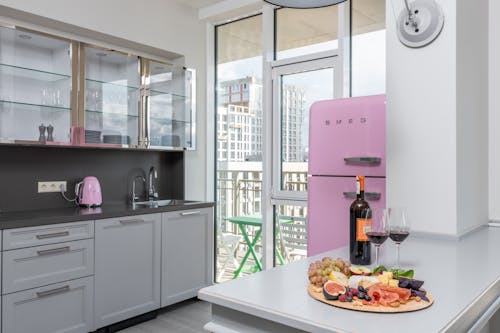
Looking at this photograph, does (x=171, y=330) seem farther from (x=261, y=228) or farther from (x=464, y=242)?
(x=464, y=242)

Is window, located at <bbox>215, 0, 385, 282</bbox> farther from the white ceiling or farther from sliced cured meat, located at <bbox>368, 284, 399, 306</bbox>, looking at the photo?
sliced cured meat, located at <bbox>368, 284, 399, 306</bbox>

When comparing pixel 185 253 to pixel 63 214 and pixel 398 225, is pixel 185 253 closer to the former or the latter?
pixel 63 214

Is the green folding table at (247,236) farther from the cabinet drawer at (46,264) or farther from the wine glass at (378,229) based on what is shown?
the wine glass at (378,229)

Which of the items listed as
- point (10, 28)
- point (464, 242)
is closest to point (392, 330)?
point (464, 242)

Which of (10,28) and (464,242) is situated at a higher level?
(10,28)

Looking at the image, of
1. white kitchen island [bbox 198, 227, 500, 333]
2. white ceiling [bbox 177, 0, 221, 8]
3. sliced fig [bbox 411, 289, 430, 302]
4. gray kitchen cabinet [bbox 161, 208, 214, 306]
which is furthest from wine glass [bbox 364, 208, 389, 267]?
white ceiling [bbox 177, 0, 221, 8]

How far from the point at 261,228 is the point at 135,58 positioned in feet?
6.57

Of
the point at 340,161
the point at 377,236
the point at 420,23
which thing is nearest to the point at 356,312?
the point at 377,236

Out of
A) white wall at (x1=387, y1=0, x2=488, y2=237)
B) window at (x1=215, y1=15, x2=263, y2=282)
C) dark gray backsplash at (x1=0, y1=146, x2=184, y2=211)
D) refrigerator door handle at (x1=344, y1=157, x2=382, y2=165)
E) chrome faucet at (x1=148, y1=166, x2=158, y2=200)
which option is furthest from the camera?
window at (x1=215, y1=15, x2=263, y2=282)

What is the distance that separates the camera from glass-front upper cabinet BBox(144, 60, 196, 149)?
3.68 meters

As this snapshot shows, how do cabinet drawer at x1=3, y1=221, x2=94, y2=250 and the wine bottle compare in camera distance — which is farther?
cabinet drawer at x1=3, y1=221, x2=94, y2=250

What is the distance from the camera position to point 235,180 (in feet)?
14.2

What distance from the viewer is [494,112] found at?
7.61 ft

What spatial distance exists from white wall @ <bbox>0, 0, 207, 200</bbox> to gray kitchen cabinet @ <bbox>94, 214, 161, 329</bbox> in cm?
99
